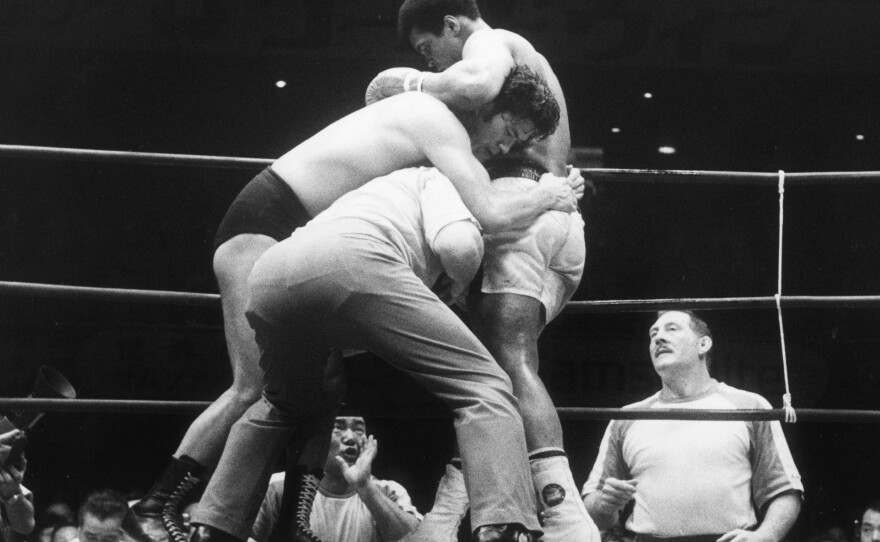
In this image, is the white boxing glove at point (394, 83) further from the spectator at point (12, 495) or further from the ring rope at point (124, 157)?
the spectator at point (12, 495)

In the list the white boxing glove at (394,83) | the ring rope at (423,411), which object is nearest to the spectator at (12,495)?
the ring rope at (423,411)

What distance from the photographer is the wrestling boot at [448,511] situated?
2119 mm

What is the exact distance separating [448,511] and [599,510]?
771mm

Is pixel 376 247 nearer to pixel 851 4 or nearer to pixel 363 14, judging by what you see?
pixel 363 14

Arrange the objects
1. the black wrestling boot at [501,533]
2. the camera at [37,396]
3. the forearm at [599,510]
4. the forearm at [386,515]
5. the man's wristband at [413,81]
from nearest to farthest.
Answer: the black wrestling boot at [501,533] → the man's wristband at [413,81] → the camera at [37,396] → the forearm at [386,515] → the forearm at [599,510]

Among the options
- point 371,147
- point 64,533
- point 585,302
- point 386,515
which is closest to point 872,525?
point 386,515

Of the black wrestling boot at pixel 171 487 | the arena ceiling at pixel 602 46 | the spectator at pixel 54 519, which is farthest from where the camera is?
the arena ceiling at pixel 602 46

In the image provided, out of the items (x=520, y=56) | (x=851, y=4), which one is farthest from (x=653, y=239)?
(x=520, y=56)

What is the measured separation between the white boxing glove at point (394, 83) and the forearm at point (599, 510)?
1.22 meters

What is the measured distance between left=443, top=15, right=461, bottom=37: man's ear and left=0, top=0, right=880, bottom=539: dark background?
2.91m

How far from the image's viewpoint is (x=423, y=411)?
2.05 m

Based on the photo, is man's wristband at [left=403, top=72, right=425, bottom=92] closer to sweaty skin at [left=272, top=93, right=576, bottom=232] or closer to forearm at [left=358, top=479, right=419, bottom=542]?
sweaty skin at [left=272, top=93, right=576, bottom=232]

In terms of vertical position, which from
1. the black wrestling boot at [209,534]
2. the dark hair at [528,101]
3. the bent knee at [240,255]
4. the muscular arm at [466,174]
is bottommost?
the black wrestling boot at [209,534]

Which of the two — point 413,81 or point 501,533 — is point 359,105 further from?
point 501,533
